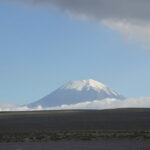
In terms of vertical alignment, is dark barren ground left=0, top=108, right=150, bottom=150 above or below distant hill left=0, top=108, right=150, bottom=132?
below

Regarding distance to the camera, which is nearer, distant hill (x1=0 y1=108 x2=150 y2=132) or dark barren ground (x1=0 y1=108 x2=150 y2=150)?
dark barren ground (x1=0 y1=108 x2=150 y2=150)

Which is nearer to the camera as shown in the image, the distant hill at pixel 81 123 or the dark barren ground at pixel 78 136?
the dark barren ground at pixel 78 136

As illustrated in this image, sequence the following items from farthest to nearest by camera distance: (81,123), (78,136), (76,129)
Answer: (81,123), (76,129), (78,136)

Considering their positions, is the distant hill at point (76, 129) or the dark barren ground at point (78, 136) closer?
the dark barren ground at point (78, 136)

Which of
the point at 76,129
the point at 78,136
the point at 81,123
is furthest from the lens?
the point at 81,123

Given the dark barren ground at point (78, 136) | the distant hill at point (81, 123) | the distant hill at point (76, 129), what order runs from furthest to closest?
the distant hill at point (81, 123), the distant hill at point (76, 129), the dark barren ground at point (78, 136)

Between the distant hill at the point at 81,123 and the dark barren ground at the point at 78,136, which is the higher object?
the distant hill at the point at 81,123

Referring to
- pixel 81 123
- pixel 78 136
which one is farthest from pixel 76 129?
pixel 78 136

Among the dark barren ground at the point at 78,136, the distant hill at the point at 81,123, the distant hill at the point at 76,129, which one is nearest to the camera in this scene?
the dark barren ground at the point at 78,136

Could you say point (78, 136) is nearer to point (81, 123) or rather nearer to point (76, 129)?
point (76, 129)

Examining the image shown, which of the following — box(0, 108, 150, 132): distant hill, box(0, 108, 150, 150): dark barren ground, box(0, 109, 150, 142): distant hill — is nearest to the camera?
box(0, 108, 150, 150): dark barren ground

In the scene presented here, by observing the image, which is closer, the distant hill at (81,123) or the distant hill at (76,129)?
the distant hill at (76,129)

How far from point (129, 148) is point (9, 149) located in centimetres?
1091

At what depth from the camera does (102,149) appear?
33875 mm
